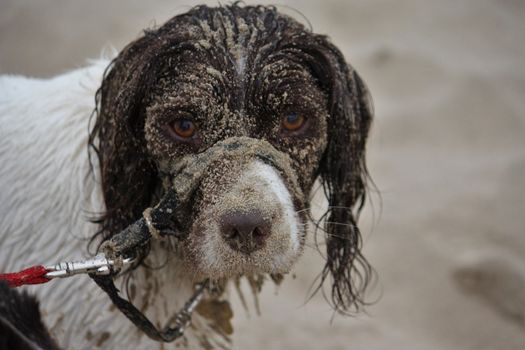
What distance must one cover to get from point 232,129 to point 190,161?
0.17 m

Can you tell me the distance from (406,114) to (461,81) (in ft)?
1.85

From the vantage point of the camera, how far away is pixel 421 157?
5180 mm

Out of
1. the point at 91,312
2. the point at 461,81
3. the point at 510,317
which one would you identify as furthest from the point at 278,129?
the point at 461,81

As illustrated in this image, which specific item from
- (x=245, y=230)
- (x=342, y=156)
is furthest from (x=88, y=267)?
(x=342, y=156)

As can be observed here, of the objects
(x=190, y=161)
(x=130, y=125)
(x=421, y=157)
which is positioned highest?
(x=130, y=125)

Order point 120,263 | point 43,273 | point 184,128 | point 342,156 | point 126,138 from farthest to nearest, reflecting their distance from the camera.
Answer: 1. point 342,156
2. point 126,138
3. point 184,128
4. point 120,263
5. point 43,273

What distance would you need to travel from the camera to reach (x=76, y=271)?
6.61 feet

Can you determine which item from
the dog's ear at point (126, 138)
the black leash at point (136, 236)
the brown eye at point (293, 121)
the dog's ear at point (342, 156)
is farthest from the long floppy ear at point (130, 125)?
the dog's ear at point (342, 156)

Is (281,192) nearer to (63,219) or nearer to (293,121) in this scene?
(293,121)

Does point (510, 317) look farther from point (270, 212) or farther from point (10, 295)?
point (10, 295)

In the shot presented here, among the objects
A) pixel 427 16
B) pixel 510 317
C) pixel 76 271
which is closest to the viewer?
pixel 76 271

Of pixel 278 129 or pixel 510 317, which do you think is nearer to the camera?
pixel 278 129

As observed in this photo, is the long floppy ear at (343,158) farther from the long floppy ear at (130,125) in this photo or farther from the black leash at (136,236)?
the black leash at (136,236)

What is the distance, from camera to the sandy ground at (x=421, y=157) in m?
4.05
